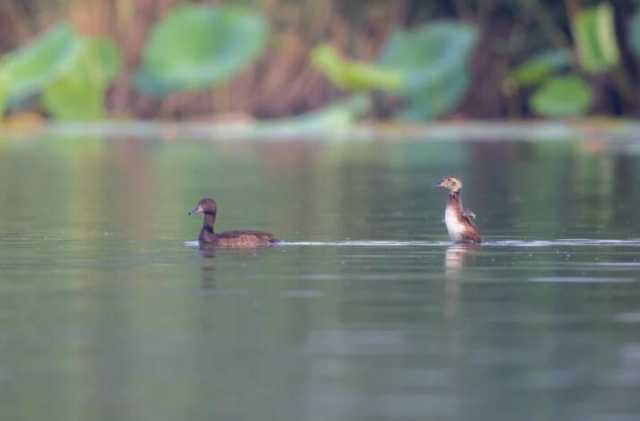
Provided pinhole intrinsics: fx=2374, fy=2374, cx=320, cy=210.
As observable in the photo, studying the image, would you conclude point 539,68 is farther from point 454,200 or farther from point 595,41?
point 454,200

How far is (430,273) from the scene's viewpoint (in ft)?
33.4

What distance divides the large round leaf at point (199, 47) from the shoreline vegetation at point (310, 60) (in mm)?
21

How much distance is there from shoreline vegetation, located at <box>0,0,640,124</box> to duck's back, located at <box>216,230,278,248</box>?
16352mm

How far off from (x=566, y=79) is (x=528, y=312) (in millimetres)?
20781

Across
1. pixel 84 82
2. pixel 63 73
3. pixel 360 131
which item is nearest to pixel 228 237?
pixel 63 73

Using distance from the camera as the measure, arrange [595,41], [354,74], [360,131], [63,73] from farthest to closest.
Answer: [360,131]
[63,73]
[595,41]
[354,74]

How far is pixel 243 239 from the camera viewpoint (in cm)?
1151

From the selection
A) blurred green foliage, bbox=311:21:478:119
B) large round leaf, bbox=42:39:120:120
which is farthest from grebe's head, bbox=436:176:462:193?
large round leaf, bbox=42:39:120:120

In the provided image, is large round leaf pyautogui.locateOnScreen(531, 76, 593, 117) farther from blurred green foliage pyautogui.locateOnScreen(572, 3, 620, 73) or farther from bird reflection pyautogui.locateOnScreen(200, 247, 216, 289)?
bird reflection pyautogui.locateOnScreen(200, 247, 216, 289)

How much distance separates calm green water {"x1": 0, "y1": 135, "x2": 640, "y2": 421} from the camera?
6508 millimetres

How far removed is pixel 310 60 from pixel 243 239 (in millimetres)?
18778

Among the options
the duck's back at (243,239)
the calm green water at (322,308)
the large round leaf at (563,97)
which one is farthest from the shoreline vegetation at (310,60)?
the duck's back at (243,239)

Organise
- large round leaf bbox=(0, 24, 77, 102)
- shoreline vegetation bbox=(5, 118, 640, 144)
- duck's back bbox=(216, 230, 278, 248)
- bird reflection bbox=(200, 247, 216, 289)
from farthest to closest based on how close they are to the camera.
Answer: shoreline vegetation bbox=(5, 118, 640, 144) < large round leaf bbox=(0, 24, 77, 102) < duck's back bbox=(216, 230, 278, 248) < bird reflection bbox=(200, 247, 216, 289)

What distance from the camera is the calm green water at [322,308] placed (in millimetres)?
6508
